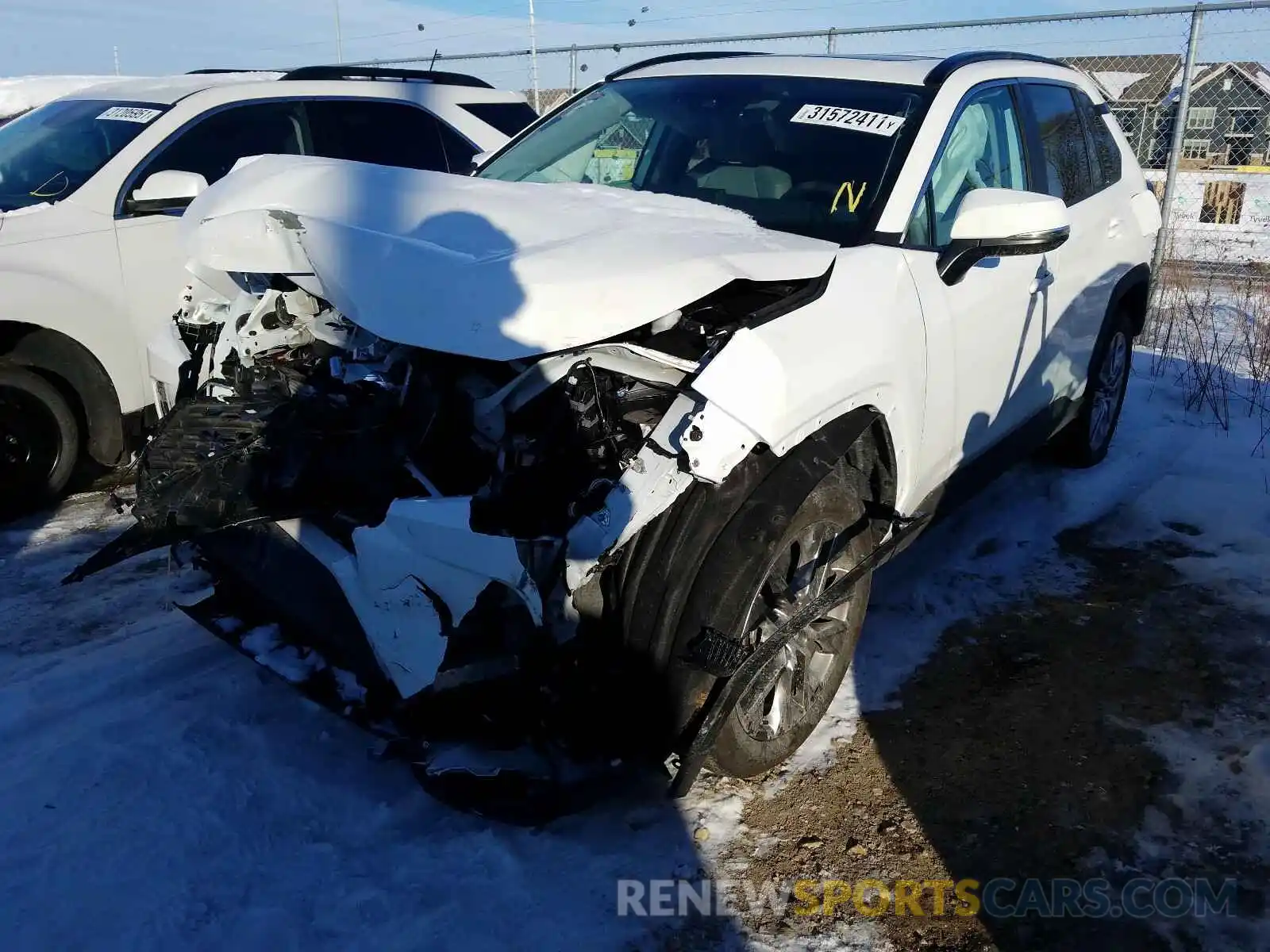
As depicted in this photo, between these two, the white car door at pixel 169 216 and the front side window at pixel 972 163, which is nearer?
the front side window at pixel 972 163

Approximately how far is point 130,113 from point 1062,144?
4.74 m

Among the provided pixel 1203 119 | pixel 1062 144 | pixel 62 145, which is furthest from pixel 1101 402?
pixel 1203 119

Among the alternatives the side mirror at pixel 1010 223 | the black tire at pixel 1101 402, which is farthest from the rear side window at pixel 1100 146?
the side mirror at pixel 1010 223

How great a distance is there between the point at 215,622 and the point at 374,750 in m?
0.66

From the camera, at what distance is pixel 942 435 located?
3.33 m

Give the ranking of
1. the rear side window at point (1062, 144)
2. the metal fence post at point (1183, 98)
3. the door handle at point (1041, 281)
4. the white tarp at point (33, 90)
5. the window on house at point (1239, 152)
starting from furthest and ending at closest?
1. the white tarp at point (33, 90)
2. the window on house at point (1239, 152)
3. the metal fence post at point (1183, 98)
4. the rear side window at point (1062, 144)
5. the door handle at point (1041, 281)

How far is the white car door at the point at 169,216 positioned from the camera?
16.1 ft

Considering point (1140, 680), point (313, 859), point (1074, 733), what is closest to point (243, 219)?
point (313, 859)

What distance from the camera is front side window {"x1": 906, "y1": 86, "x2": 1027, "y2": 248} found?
3.26 meters

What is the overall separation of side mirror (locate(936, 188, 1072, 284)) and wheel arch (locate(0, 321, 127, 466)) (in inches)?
160

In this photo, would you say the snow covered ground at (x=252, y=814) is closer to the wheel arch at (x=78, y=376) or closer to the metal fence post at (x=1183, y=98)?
the wheel arch at (x=78, y=376)

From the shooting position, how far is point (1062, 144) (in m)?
4.32

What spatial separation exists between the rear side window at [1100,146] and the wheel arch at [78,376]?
4866 mm

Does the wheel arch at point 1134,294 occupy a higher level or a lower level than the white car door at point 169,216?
lower
